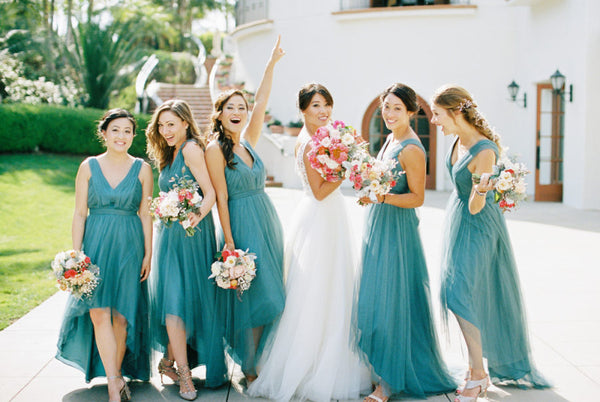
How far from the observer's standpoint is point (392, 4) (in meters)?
17.9

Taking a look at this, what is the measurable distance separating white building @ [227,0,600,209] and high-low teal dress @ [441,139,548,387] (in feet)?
32.6

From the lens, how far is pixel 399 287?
411 cm

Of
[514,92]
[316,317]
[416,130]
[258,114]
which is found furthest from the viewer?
[416,130]

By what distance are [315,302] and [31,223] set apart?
314 inches

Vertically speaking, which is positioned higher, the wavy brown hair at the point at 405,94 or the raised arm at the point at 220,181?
the wavy brown hair at the point at 405,94

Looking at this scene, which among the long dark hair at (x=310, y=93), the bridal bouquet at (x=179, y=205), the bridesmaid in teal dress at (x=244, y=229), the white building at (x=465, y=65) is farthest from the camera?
the white building at (x=465, y=65)

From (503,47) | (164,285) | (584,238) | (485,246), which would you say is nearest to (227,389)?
(164,285)

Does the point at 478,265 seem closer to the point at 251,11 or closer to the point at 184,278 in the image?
the point at 184,278

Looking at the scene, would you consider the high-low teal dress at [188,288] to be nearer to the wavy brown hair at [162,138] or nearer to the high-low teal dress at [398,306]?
the wavy brown hair at [162,138]

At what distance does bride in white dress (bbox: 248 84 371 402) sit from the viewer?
4.07 meters

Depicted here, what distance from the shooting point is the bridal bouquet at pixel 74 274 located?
381 centimetres

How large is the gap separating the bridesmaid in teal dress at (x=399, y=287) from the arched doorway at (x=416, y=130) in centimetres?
1292

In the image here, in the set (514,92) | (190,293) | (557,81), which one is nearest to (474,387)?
(190,293)

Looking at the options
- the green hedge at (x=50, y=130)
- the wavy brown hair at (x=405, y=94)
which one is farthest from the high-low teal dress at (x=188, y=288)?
the green hedge at (x=50, y=130)
